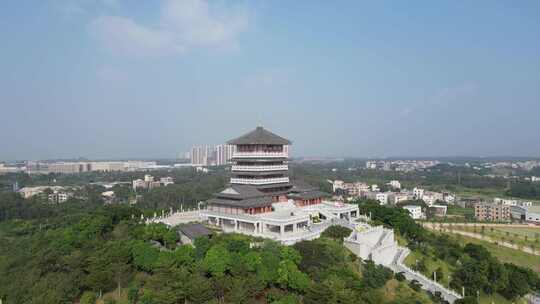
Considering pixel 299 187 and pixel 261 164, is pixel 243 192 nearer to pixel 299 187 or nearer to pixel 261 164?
pixel 261 164

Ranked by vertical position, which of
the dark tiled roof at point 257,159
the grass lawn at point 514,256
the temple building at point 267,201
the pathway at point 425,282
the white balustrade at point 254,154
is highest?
the white balustrade at point 254,154

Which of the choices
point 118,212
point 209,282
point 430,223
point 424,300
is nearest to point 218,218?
point 118,212

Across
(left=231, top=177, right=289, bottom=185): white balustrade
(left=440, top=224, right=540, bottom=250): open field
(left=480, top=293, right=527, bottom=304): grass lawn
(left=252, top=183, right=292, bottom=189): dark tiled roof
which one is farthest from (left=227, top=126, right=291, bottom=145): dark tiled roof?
(left=440, top=224, right=540, bottom=250): open field

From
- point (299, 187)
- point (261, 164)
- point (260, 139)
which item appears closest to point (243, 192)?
point (261, 164)

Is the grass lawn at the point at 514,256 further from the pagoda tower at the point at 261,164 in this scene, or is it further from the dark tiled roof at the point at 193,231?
the dark tiled roof at the point at 193,231

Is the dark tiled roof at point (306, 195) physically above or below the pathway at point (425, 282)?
Result: above

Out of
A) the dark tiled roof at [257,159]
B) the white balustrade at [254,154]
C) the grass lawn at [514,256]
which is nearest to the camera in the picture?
the dark tiled roof at [257,159]

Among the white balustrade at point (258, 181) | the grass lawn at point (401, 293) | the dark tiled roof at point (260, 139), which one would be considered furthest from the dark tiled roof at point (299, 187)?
the grass lawn at point (401, 293)
